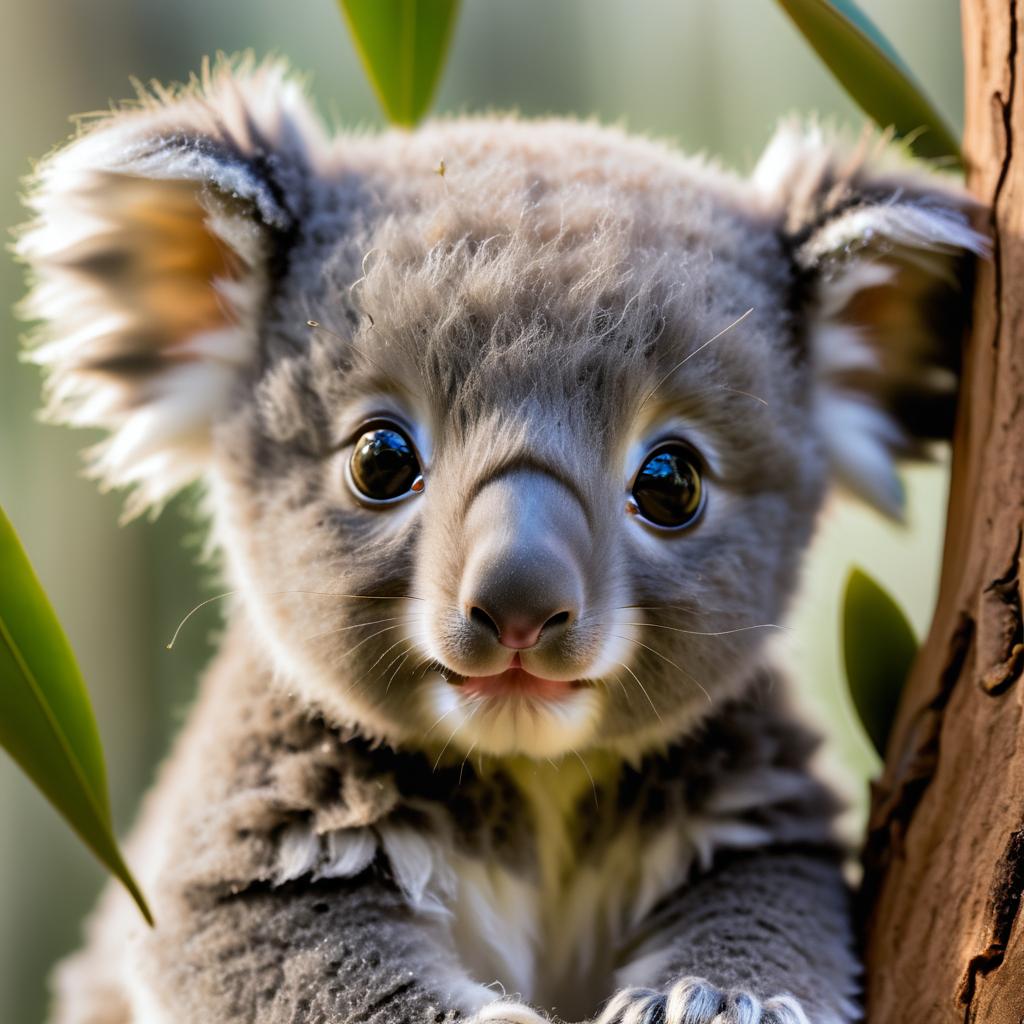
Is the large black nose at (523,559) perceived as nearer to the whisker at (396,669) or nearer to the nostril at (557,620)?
the nostril at (557,620)

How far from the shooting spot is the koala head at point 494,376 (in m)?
1.57

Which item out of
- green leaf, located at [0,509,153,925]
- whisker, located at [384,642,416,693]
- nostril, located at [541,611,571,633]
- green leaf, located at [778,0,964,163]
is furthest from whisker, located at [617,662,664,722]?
green leaf, located at [778,0,964,163]

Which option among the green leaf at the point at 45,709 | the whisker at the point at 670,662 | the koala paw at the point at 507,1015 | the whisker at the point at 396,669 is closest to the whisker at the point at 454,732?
the whisker at the point at 396,669

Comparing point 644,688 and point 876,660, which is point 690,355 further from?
point 876,660

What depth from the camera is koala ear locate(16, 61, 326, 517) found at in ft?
5.73

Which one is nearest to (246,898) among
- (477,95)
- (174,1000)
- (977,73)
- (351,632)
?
(174,1000)

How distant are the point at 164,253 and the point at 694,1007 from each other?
4.26ft

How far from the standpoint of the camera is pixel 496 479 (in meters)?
1.54

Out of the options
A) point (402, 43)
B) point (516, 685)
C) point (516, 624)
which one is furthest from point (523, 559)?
point (402, 43)

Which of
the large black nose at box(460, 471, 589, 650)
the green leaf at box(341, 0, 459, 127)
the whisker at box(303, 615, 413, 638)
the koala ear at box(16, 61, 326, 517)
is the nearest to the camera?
the large black nose at box(460, 471, 589, 650)

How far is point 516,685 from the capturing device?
1.56 m

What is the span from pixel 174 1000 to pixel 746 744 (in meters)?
0.93

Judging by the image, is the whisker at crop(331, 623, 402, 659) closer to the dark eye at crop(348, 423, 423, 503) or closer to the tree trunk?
the dark eye at crop(348, 423, 423, 503)

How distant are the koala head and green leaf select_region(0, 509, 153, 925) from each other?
0.33 meters
